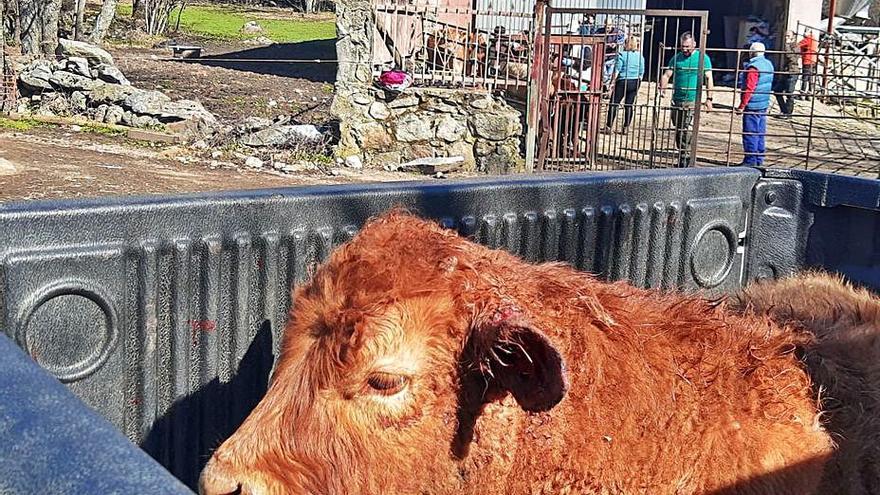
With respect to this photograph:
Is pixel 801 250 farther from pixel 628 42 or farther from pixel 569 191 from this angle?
pixel 628 42

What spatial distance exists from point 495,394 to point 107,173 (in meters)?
12.7

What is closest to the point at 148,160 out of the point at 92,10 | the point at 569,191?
the point at 569,191

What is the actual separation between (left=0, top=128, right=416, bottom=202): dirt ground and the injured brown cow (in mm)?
9927

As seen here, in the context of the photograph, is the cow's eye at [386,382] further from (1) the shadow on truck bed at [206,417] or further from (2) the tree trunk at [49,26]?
(2) the tree trunk at [49,26]

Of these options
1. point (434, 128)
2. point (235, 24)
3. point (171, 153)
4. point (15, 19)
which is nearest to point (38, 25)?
point (15, 19)

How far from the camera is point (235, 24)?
4219cm

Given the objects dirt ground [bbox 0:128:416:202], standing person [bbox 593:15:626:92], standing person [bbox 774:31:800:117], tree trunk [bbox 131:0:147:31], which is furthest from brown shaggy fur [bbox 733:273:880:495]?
tree trunk [bbox 131:0:147:31]

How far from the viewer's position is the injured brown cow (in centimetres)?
226

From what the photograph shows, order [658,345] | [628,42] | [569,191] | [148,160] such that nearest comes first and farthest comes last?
1. [658,345]
2. [569,191]
3. [148,160]
4. [628,42]

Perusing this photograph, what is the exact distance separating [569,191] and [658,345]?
1432 millimetres

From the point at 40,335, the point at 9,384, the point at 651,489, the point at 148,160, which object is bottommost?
the point at 148,160

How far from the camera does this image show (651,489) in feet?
8.15

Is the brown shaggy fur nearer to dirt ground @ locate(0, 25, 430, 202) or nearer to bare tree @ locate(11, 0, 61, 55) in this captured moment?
dirt ground @ locate(0, 25, 430, 202)

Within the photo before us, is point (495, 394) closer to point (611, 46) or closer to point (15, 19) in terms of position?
point (611, 46)
